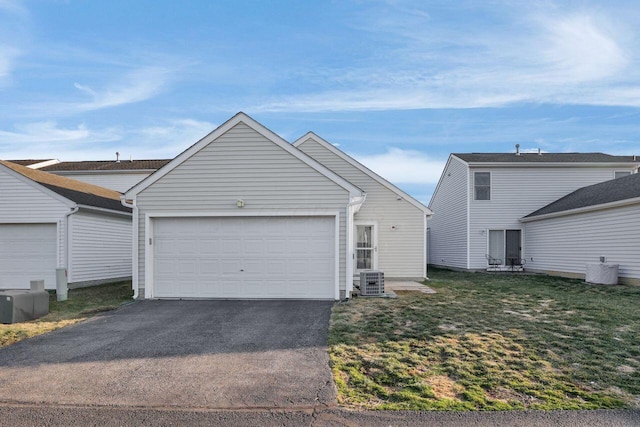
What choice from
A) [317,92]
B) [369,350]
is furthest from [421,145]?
[369,350]

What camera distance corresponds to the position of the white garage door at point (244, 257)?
10.6 meters

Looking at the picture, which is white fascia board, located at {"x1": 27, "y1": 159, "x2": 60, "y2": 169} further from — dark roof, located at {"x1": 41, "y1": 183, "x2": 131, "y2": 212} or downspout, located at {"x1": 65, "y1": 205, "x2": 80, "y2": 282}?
downspout, located at {"x1": 65, "y1": 205, "x2": 80, "y2": 282}

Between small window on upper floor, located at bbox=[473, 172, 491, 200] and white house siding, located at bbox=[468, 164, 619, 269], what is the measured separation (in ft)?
0.56

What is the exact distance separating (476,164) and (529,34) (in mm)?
8278

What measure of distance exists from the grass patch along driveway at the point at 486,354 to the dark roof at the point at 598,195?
217 inches

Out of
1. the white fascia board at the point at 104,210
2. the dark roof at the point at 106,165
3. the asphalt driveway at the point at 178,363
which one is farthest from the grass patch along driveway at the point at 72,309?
the dark roof at the point at 106,165

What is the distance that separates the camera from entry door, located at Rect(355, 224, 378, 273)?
15.4 metres

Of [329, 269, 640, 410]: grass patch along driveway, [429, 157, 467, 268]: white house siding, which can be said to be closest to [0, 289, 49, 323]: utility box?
[329, 269, 640, 410]: grass patch along driveway

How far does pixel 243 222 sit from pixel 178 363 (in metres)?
5.59

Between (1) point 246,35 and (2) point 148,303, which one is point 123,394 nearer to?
(2) point 148,303

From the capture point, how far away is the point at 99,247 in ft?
48.5

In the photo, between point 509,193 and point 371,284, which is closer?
point 371,284

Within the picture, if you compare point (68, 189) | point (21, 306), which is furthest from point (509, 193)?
point (21, 306)

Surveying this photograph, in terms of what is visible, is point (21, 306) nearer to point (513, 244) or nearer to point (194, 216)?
point (194, 216)
